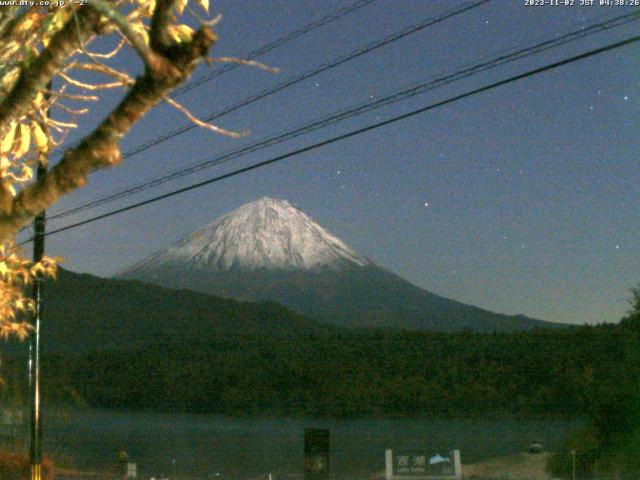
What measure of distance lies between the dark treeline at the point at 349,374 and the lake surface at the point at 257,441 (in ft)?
4.69

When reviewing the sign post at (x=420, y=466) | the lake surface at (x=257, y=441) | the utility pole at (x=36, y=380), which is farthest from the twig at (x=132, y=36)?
the lake surface at (x=257, y=441)

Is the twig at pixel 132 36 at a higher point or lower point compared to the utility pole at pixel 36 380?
higher

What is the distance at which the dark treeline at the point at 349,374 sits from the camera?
4706cm

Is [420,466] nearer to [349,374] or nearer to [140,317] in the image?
[349,374]

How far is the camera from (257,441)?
42.9 metres

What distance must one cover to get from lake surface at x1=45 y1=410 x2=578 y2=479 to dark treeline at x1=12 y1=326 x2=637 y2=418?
143 cm

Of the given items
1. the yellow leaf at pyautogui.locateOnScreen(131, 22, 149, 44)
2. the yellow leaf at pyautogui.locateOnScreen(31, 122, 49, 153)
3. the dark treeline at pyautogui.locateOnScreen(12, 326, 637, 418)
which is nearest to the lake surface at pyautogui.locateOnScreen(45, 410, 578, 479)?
the dark treeline at pyautogui.locateOnScreen(12, 326, 637, 418)

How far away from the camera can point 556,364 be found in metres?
46.7

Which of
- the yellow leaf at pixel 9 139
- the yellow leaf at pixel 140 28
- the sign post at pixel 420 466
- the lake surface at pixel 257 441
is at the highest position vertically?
the yellow leaf at pixel 140 28

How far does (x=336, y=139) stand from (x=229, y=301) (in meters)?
67.4

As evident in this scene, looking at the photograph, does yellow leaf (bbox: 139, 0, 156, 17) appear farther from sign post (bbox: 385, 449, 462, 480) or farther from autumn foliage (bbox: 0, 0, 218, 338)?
sign post (bbox: 385, 449, 462, 480)

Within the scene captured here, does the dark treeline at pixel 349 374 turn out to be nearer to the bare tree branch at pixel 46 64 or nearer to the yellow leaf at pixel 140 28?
the yellow leaf at pixel 140 28

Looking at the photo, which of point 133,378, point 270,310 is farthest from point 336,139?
point 270,310

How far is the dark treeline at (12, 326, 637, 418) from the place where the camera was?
154 ft
